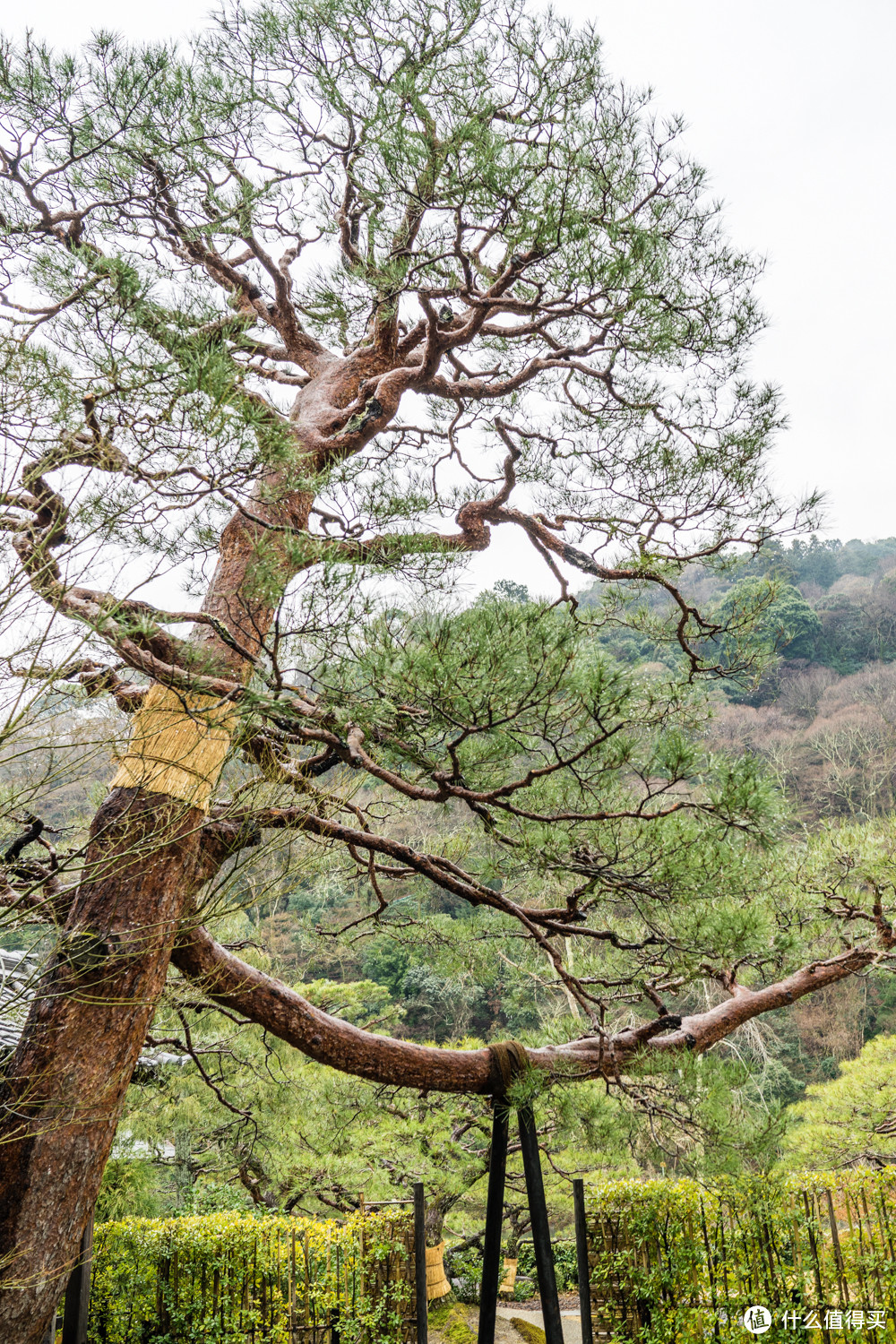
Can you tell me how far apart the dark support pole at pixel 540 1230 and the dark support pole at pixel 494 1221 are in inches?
3.5

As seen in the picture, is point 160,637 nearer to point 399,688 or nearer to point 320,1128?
point 399,688

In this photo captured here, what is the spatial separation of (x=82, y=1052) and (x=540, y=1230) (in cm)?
187

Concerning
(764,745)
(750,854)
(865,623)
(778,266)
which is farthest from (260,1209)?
(865,623)

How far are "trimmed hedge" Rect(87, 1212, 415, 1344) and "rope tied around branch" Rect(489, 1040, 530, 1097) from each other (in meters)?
1.81

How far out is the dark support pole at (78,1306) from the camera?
2.59 m

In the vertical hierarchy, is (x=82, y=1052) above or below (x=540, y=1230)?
above

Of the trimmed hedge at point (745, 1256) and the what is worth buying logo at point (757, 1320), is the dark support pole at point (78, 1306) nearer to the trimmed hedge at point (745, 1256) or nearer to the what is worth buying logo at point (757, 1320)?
the trimmed hedge at point (745, 1256)

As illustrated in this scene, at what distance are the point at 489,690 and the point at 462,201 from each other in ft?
3.81

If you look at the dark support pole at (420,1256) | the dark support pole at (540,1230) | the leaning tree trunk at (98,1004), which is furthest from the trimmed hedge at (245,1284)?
the leaning tree trunk at (98,1004)

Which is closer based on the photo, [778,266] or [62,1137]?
[62,1137]

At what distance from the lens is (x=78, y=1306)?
2631 mm

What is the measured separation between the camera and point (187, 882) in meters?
1.84

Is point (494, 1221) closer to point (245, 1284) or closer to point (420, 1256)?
point (420, 1256)

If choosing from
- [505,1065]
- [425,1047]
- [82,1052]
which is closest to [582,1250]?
[505,1065]
